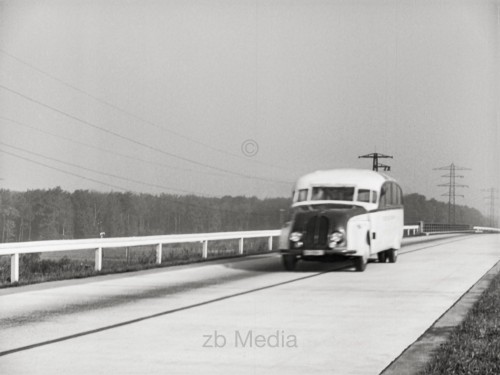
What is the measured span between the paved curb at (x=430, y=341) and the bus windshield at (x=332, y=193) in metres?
6.25

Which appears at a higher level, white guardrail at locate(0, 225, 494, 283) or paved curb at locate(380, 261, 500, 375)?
white guardrail at locate(0, 225, 494, 283)

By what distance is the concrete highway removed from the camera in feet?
27.7

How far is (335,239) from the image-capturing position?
Answer: 19.9 meters

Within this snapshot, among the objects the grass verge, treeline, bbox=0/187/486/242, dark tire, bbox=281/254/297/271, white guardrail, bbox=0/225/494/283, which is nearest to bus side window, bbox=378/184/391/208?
dark tire, bbox=281/254/297/271

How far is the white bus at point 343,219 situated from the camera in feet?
65.7

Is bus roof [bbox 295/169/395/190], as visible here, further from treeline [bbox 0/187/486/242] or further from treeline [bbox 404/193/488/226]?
treeline [bbox 0/187/486/242]

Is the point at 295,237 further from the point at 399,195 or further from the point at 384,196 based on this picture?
A: the point at 399,195

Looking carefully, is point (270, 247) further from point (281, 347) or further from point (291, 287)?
point (281, 347)

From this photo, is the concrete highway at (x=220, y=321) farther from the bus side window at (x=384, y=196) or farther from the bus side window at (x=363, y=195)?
the bus side window at (x=384, y=196)

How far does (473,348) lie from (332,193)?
1266cm

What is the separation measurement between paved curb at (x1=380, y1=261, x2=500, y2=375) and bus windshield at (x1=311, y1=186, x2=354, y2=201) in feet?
20.5

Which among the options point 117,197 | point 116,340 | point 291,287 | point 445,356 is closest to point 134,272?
point 291,287

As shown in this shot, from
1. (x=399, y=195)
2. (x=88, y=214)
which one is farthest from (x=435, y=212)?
(x=88, y=214)

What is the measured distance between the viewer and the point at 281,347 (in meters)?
9.51
